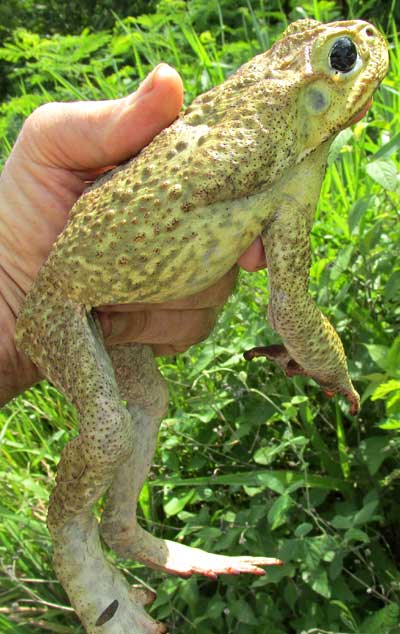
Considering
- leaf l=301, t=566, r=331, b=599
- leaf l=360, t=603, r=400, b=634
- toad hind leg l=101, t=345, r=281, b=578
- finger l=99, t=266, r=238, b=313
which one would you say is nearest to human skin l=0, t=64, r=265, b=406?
finger l=99, t=266, r=238, b=313

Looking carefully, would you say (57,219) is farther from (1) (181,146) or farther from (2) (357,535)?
(2) (357,535)

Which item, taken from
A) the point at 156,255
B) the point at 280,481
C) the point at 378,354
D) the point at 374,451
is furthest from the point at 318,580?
the point at 156,255

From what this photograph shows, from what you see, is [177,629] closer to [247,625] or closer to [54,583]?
[247,625]

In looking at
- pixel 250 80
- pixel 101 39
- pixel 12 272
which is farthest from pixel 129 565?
pixel 101 39

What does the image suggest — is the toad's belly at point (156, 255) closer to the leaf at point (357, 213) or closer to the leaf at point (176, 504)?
the leaf at point (357, 213)

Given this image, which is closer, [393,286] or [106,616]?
[106,616]

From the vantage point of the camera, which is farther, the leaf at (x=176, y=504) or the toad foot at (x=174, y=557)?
the leaf at (x=176, y=504)

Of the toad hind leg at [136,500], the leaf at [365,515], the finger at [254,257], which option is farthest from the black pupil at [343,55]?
the leaf at [365,515]
